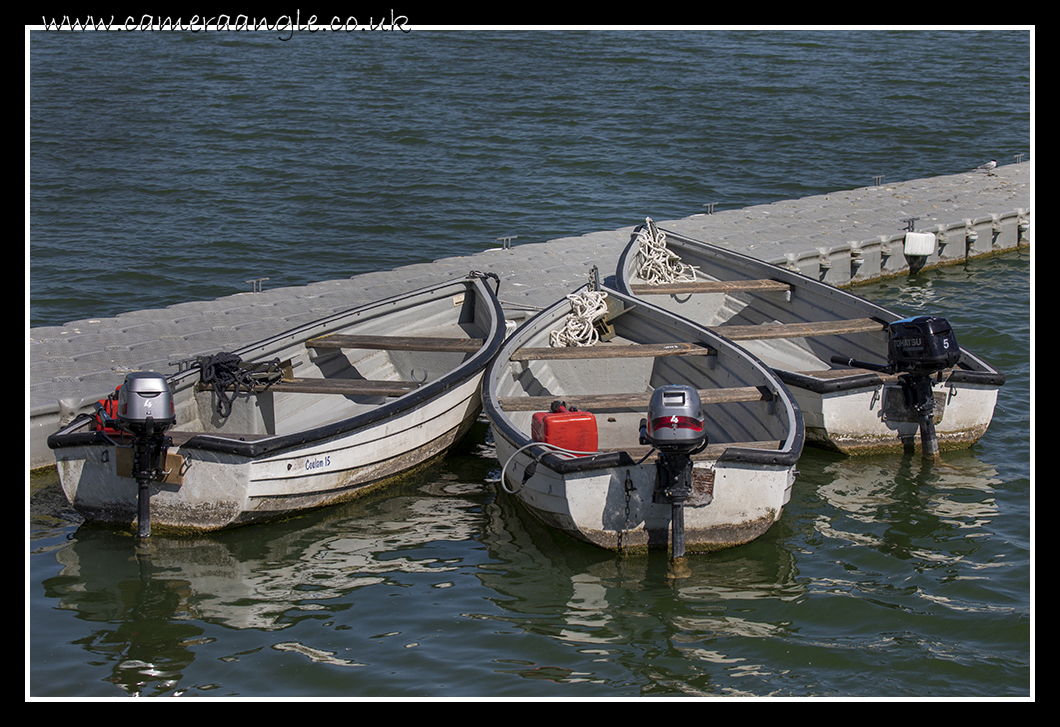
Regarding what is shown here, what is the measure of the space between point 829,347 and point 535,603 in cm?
556

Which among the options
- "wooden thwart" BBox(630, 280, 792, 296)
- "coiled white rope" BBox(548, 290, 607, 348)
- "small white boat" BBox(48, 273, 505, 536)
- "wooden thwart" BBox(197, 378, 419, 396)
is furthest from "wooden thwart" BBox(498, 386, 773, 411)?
"wooden thwart" BBox(630, 280, 792, 296)

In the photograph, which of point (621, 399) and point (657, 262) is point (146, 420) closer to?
point (621, 399)

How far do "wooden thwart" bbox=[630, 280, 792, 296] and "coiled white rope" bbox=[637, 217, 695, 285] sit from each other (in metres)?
0.52

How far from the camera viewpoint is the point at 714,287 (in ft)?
38.9

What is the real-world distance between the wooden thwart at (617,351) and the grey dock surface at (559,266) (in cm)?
231

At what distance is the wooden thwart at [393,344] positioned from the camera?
1006 centimetres

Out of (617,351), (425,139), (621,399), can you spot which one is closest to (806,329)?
(617,351)

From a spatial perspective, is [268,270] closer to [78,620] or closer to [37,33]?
[78,620]

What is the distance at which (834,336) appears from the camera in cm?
1110

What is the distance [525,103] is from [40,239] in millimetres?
13605

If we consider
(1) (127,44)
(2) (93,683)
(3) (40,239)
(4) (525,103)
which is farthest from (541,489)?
(1) (127,44)

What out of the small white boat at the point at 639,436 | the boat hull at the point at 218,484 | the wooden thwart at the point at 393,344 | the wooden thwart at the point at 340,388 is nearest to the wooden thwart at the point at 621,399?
the small white boat at the point at 639,436

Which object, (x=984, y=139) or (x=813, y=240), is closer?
(x=813, y=240)

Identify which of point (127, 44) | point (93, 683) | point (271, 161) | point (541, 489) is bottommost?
point (93, 683)
